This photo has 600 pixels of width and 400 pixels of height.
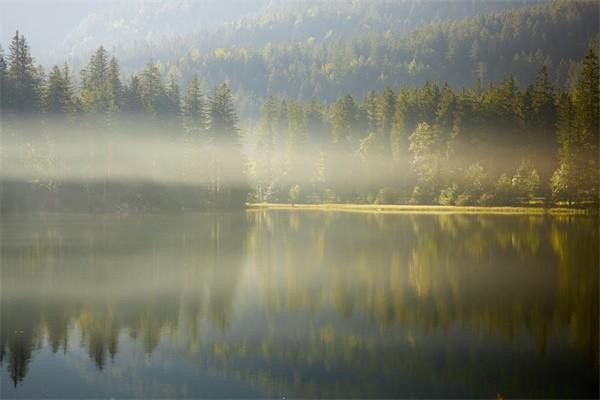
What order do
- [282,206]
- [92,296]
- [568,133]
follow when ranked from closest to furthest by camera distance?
[92,296] < [568,133] < [282,206]

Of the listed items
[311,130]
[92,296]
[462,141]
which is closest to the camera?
[92,296]

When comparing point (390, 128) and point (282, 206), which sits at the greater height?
point (390, 128)

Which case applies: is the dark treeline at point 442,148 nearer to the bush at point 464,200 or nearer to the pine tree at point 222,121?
the bush at point 464,200

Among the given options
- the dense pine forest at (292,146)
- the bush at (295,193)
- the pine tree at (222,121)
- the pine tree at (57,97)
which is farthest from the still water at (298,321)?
the bush at (295,193)

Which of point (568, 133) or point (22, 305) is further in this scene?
point (568, 133)

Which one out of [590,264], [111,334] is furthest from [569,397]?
[590,264]

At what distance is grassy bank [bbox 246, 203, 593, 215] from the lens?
83062mm

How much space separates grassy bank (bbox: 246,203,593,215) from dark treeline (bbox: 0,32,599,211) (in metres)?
2.94

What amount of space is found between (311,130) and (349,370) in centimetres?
11034

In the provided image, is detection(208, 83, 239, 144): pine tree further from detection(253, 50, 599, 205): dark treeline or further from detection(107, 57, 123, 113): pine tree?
detection(253, 50, 599, 205): dark treeline

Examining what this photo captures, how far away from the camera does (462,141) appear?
104750 mm

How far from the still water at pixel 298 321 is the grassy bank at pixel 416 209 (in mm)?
41360

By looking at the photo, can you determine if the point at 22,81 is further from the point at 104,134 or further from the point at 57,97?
the point at 104,134

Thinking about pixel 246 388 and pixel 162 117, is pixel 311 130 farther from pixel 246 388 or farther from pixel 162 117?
pixel 246 388
